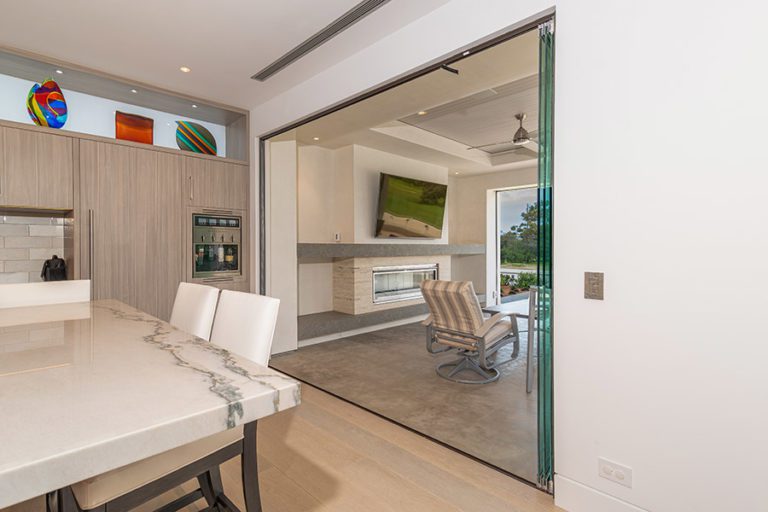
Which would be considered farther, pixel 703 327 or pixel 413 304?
pixel 413 304

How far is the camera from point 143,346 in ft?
4.27

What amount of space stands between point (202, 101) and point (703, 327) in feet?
13.9

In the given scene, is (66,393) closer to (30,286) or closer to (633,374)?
(633,374)

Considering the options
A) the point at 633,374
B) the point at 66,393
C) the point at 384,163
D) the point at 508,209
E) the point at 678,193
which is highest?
the point at 384,163

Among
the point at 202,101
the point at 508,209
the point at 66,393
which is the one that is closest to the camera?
the point at 66,393

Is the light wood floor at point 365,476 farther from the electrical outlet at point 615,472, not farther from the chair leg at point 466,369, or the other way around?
the chair leg at point 466,369

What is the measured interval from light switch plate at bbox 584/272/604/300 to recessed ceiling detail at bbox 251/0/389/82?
1.91 m

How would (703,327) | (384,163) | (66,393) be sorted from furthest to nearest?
(384,163) → (703,327) → (66,393)

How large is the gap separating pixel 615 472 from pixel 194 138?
4.35 m

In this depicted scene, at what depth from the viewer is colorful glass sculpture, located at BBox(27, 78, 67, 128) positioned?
10.0 ft

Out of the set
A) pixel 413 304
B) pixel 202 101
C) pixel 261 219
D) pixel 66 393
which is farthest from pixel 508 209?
pixel 66 393

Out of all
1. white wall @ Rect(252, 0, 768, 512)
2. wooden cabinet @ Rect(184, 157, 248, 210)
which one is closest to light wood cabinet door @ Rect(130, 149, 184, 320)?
wooden cabinet @ Rect(184, 157, 248, 210)

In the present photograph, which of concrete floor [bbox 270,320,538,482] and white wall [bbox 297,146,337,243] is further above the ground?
white wall [bbox 297,146,337,243]

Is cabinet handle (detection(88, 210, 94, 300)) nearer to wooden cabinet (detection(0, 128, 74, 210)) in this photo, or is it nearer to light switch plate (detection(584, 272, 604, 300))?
wooden cabinet (detection(0, 128, 74, 210))
